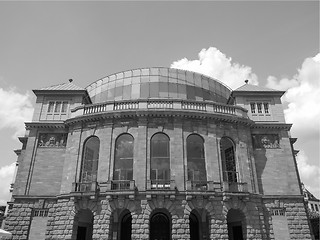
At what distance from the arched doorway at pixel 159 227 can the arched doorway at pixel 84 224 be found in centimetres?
622

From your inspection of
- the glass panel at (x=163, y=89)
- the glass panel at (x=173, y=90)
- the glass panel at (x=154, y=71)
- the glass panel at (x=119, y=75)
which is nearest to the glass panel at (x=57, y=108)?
the glass panel at (x=119, y=75)

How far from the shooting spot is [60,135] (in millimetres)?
27547

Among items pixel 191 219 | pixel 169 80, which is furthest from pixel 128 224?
pixel 169 80

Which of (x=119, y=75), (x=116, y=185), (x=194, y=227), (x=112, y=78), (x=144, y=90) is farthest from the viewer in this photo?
(x=112, y=78)

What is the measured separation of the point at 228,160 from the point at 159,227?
31.3 feet

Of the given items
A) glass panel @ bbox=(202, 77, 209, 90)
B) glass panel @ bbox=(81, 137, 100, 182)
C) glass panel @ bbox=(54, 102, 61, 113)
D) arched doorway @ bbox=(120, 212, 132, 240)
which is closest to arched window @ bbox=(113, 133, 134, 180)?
glass panel @ bbox=(81, 137, 100, 182)

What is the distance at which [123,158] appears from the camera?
24.6 meters

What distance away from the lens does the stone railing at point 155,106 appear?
85.3 feet

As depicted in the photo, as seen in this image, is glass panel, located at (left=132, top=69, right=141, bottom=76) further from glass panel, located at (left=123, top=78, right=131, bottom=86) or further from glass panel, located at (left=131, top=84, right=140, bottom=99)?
glass panel, located at (left=131, top=84, right=140, bottom=99)

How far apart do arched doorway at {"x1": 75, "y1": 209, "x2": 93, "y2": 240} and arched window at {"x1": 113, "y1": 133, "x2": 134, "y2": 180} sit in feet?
15.3

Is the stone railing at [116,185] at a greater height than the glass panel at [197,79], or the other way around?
the glass panel at [197,79]

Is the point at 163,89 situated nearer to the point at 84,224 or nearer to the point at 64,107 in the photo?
the point at 64,107

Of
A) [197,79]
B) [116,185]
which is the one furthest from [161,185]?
[197,79]

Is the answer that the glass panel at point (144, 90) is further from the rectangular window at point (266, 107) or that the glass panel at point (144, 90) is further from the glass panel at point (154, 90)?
the rectangular window at point (266, 107)
